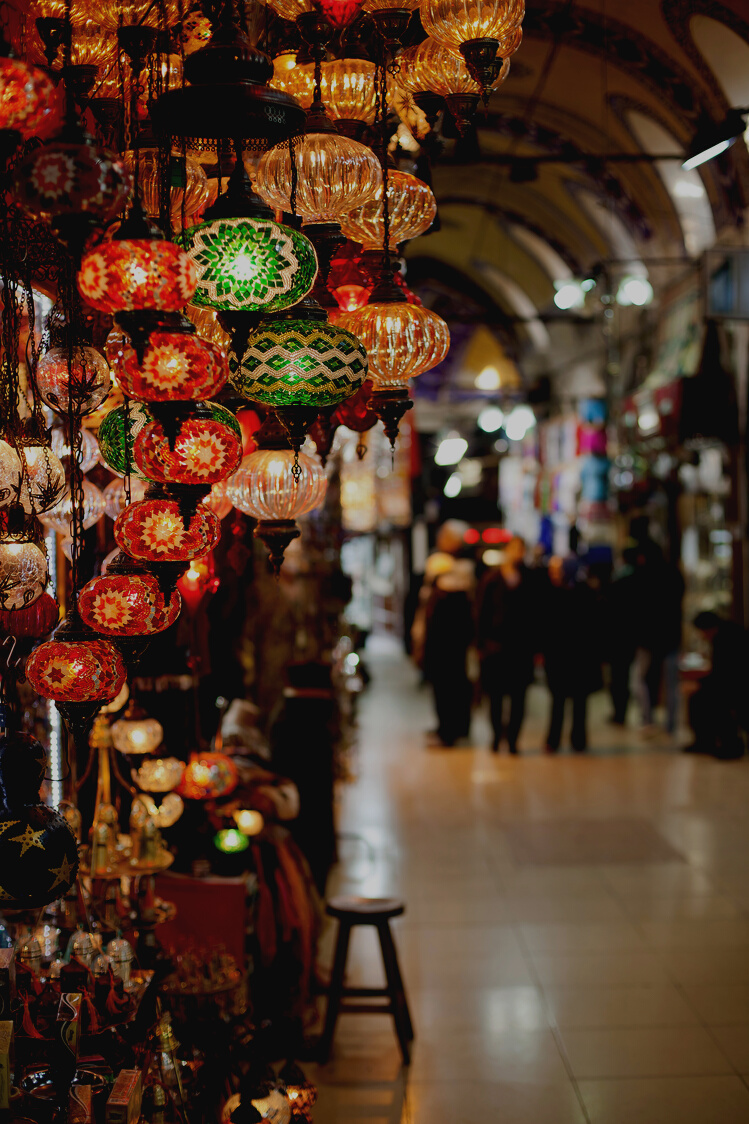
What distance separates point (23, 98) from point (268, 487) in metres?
1.09

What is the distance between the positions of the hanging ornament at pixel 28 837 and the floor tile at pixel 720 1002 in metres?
2.88

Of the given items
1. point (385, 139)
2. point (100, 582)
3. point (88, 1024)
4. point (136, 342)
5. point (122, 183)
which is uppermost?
point (385, 139)

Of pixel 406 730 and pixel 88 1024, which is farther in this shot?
pixel 406 730

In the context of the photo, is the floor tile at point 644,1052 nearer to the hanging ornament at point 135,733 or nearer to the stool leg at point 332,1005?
the stool leg at point 332,1005

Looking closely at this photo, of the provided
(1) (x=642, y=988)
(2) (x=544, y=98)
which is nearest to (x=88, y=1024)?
(1) (x=642, y=988)

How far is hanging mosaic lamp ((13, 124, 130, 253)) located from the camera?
1516mm

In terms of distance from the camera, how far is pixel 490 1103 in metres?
3.53

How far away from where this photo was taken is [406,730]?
10148 mm

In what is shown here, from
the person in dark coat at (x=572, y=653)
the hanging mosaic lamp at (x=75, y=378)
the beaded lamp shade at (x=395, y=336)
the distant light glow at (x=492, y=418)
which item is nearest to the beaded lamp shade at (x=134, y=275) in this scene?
the hanging mosaic lamp at (x=75, y=378)

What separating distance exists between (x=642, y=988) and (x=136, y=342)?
363cm

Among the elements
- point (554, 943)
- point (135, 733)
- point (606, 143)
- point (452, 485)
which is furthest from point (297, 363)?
point (452, 485)

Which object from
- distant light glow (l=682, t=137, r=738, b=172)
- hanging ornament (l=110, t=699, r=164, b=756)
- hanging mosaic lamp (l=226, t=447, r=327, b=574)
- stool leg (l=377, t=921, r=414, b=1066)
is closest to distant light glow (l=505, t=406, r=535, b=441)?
distant light glow (l=682, t=137, r=738, b=172)

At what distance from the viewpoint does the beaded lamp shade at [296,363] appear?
80.7 inches

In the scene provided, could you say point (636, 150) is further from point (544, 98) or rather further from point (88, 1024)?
point (88, 1024)
